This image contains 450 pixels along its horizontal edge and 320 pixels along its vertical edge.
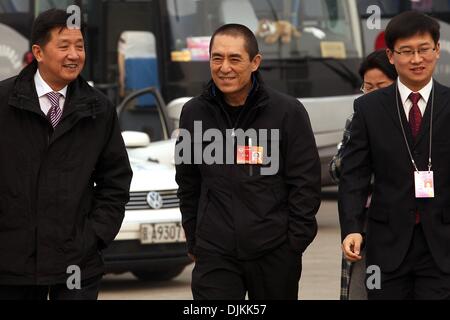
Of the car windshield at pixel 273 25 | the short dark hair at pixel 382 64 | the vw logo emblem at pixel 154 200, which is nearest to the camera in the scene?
the short dark hair at pixel 382 64

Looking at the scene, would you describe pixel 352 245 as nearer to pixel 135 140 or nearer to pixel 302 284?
pixel 302 284

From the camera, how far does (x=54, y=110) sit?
624 centimetres

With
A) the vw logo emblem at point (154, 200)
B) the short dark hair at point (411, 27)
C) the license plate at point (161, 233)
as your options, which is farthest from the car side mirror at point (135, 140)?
the short dark hair at point (411, 27)

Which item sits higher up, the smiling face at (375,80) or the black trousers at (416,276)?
the smiling face at (375,80)

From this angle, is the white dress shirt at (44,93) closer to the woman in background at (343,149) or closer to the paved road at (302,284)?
the woman in background at (343,149)

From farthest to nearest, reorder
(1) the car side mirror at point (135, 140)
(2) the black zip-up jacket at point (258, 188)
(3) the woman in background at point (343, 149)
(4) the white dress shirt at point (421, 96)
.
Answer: (1) the car side mirror at point (135, 140)
(3) the woman in background at point (343, 149)
(2) the black zip-up jacket at point (258, 188)
(4) the white dress shirt at point (421, 96)

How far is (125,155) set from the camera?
21.0 feet

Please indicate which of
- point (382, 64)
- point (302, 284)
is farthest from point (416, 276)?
point (302, 284)

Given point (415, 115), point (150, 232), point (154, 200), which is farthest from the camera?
point (154, 200)

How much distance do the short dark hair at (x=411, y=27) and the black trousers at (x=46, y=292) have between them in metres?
1.68

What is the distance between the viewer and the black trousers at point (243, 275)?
645 cm

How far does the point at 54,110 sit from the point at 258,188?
955 mm

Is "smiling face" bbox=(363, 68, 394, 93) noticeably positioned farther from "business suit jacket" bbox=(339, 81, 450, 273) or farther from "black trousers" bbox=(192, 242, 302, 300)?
"black trousers" bbox=(192, 242, 302, 300)
